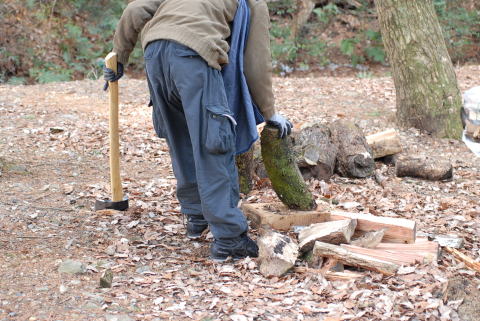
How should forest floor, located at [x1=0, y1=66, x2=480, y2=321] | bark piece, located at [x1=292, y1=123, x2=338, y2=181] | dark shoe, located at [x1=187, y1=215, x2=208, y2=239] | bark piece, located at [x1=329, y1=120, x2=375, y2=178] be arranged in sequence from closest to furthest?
forest floor, located at [x1=0, y1=66, x2=480, y2=321]
dark shoe, located at [x1=187, y1=215, x2=208, y2=239]
bark piece, located at [x1=292, y1=123, x2=338, y2=181]
bark piece, located at [x1=329, y1=120, x2=375, y2=178]

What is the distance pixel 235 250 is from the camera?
13.1 ft

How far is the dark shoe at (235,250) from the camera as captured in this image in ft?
13.1

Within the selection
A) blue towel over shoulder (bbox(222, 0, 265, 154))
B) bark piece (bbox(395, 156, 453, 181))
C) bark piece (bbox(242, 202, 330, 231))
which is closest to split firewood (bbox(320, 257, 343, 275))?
bark piece (bbox(242, 202, 330, 231))

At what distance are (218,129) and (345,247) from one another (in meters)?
1.10

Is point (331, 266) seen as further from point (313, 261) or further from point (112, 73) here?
point (112, 73)

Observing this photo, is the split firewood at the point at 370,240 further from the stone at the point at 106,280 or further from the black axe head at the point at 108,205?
the black axe head at the point at 108,205

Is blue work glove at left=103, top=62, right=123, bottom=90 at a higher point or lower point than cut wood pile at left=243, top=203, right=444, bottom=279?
higher

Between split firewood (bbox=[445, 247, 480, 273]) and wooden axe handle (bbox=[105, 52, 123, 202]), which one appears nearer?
split firewood (bbox=[445, 247, 480, 273])

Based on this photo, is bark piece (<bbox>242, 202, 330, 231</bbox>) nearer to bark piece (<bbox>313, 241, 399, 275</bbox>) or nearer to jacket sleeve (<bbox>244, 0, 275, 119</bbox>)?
bark piece (<bbox>313, 241, 399, 275</bbox>)

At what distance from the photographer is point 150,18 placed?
3949mm

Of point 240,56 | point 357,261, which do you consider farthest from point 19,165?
point 357,261

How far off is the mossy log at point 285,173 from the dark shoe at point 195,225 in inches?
23.1

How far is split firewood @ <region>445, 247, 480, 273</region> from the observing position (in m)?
3.91

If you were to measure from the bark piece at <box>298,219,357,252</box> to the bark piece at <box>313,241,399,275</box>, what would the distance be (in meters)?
0.11
